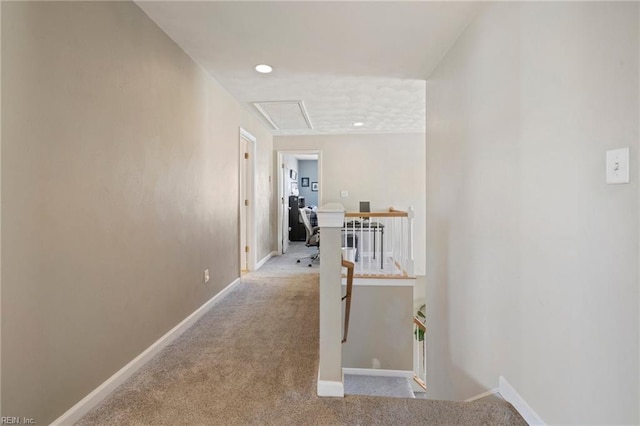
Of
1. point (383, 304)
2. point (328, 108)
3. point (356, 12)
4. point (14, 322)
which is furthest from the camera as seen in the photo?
point (328, 108)

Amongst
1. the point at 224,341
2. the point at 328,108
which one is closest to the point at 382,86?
the point at 328,108

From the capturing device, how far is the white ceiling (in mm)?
1887

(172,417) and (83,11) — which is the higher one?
(83,11)

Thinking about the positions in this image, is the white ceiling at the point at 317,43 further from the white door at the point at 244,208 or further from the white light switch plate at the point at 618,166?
the white light switch plate at the point at 618,166

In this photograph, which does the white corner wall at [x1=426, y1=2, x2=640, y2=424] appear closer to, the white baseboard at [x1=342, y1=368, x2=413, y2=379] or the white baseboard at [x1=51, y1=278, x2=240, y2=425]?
the white baseboard at [x1=342, y1=368, x2=413, y2=379]

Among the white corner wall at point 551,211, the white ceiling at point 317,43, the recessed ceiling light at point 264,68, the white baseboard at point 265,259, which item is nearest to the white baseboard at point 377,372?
the white corner wall at point 551,211

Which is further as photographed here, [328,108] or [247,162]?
[247,162]

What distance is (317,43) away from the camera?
2295 mm

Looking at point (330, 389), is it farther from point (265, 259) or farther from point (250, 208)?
point (265, 259)

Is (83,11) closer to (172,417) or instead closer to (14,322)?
(14,322)

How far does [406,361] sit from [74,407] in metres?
3.35

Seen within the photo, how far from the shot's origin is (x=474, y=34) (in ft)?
6.39

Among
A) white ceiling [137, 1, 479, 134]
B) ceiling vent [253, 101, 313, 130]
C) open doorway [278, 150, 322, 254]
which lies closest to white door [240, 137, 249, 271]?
ceiling vent [253, 101, 313, 130]

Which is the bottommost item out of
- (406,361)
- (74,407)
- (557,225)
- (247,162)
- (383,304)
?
(406,361)
